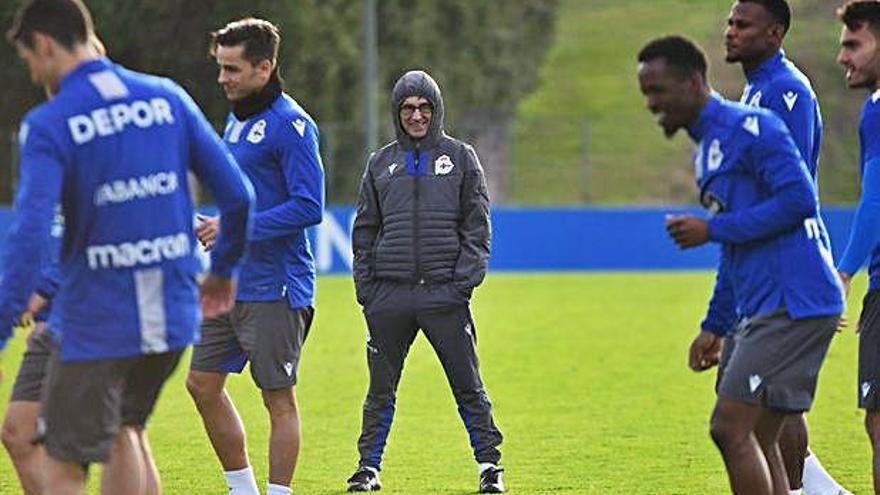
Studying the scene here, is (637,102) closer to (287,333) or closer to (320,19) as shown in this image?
(320,19)

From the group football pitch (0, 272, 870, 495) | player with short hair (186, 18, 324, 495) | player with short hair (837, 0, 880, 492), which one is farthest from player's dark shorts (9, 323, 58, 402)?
player with short hair (837, 0, 880, 492)

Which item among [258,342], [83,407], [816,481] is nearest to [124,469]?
[83,407]

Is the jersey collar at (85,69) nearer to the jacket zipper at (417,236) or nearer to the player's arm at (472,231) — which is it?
the jacket zipper at (417,236)

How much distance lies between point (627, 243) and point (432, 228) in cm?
2278

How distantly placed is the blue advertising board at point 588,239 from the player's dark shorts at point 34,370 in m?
24.4

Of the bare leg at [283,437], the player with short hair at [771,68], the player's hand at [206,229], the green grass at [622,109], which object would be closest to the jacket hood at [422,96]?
the bare leg at [283,437]

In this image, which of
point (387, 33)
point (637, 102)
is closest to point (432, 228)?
point (387, 33)

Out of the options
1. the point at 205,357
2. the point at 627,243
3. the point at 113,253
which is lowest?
the point at 627,243

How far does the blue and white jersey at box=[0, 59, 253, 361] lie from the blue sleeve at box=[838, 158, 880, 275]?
3008mm

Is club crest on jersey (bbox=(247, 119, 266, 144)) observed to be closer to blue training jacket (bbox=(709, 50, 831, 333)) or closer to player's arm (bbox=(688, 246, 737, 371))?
blue training jacket (bbox=(709, 50, 831, 333))

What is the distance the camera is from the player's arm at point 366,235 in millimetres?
10609

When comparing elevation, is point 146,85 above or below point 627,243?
above

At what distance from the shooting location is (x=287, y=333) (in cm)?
935

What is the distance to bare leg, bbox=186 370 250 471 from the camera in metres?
9.38
